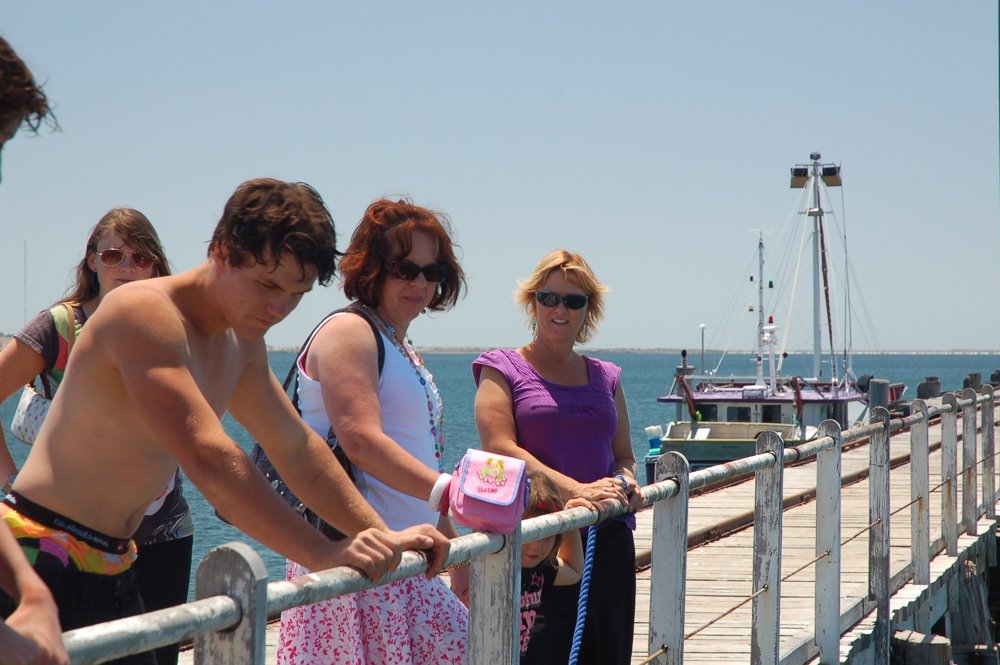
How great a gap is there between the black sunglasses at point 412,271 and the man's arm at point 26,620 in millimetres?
1802

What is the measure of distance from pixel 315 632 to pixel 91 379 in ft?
3.01

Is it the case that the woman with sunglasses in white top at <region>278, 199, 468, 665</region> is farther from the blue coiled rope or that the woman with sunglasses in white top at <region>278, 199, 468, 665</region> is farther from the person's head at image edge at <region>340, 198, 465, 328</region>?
the blue coiled rope

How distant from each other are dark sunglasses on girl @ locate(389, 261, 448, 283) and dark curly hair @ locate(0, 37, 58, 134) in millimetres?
1695

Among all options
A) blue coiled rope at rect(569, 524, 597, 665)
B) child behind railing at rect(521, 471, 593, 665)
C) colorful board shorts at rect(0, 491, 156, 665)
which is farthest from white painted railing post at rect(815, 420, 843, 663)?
colorful board shorts at rect(0, 491, 156, 665)

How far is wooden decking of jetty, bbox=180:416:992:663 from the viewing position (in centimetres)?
584

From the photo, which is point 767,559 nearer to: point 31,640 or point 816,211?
point 31,640

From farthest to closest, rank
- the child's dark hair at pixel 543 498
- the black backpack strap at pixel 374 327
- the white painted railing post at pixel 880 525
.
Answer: the white painted railing post at pixel 880 525
the child's dark hair at pixel 543 498
the black backpack strap at pixel 374 327

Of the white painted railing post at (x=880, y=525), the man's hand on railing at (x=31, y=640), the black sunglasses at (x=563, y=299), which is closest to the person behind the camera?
the man's hand on railing at (x=31, y=640)

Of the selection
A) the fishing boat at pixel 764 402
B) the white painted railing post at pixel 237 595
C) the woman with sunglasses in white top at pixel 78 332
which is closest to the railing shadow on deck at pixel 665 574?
the white painted railing post at pixel 237 595

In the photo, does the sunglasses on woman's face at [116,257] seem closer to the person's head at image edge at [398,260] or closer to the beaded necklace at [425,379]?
the person's head at image edge at [398,260]

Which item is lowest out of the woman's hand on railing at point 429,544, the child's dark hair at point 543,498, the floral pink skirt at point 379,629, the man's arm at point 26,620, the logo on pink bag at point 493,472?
the floral pink skirt at point 379,629

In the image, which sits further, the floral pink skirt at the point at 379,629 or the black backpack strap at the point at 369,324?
the black backpack strap at the point at 369,324

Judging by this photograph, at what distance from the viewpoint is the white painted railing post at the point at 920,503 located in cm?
709

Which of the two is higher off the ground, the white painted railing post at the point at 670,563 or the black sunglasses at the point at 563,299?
the black sunglasses at the point at 563,299
